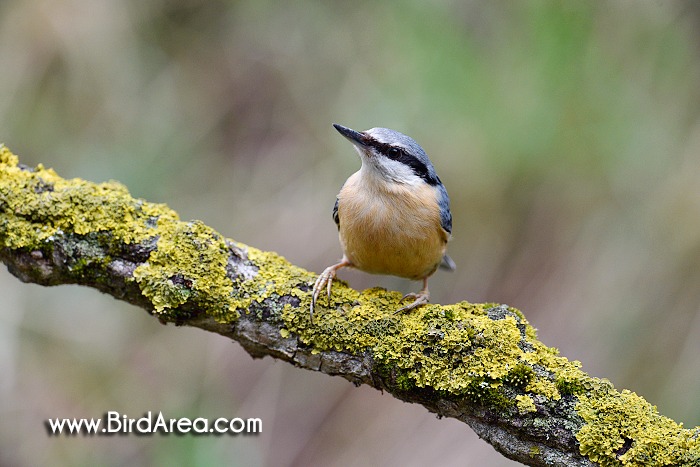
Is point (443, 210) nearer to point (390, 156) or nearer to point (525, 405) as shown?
point (390, 156)

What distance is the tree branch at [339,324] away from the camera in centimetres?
178

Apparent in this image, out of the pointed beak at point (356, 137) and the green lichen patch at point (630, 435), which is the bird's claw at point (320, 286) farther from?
the green lichen patch at point (630, 435)

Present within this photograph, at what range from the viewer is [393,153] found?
104 inches

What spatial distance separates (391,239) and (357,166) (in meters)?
1.36

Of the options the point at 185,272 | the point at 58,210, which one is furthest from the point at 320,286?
the point at 58,210

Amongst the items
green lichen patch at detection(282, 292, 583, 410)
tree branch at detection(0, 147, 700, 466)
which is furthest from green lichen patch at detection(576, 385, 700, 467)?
green lichen patch at detection(282, 292, 583, 410)

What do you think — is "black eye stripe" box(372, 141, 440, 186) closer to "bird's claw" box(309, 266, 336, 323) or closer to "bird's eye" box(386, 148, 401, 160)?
"bird's eye" box(386, 148, 401, 160)

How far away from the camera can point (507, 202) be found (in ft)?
12.0

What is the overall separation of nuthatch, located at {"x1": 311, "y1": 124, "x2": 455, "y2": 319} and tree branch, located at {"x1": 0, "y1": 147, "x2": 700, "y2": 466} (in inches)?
13.4

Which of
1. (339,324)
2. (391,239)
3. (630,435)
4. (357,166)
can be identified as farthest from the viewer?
(357,166)

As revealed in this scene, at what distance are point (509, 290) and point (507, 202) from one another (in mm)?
528

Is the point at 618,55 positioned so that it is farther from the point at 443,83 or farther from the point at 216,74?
the point at 216,74

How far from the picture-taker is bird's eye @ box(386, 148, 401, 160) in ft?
8.66

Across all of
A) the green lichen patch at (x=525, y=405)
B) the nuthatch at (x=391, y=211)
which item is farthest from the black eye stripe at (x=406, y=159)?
the green lichen patch at (x=525, y=405)
